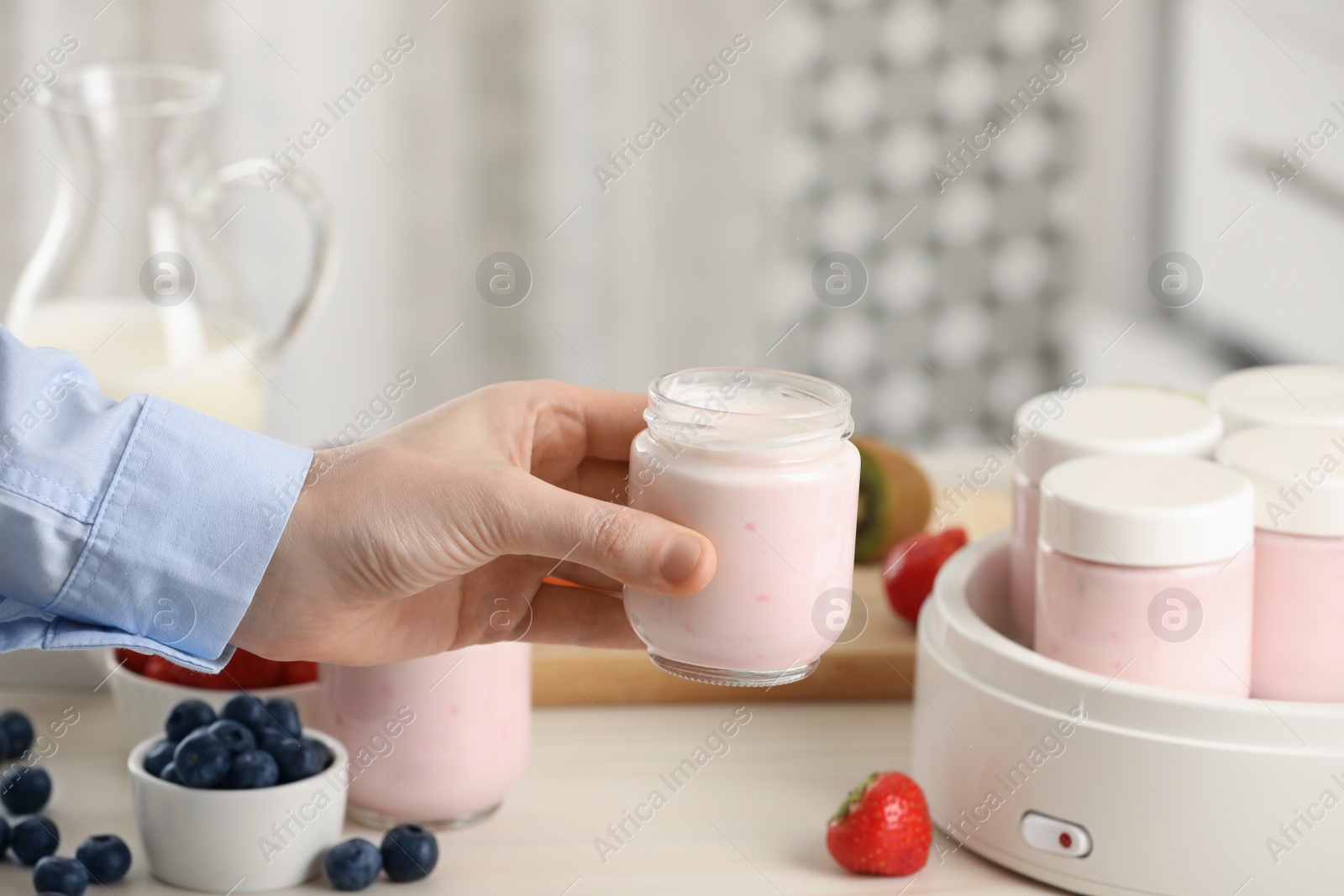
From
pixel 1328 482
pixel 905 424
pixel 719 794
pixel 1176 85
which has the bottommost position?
pixel 905 424

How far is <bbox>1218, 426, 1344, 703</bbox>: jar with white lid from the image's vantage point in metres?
0.88

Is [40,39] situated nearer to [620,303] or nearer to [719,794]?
[620,303]

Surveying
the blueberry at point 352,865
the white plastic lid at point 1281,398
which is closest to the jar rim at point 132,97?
the blueberry at point 352,865

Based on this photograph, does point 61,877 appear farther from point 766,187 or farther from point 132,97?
point 766,187

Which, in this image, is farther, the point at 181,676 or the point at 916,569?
the point at 916,569

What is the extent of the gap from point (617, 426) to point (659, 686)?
0.27m

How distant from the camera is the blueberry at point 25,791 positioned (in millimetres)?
925

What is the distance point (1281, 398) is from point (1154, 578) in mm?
278

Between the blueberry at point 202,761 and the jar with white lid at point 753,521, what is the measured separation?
28cm

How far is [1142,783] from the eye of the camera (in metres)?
0.82

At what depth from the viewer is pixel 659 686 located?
3.67ft

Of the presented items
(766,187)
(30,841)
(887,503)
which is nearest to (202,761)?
(30,841)

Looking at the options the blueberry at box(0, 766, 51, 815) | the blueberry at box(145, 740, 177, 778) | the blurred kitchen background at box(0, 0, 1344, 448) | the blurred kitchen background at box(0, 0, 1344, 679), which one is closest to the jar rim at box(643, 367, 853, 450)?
the blueberry at box(145, 740, 177, 778)

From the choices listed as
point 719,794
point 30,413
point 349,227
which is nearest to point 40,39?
point 349,227
